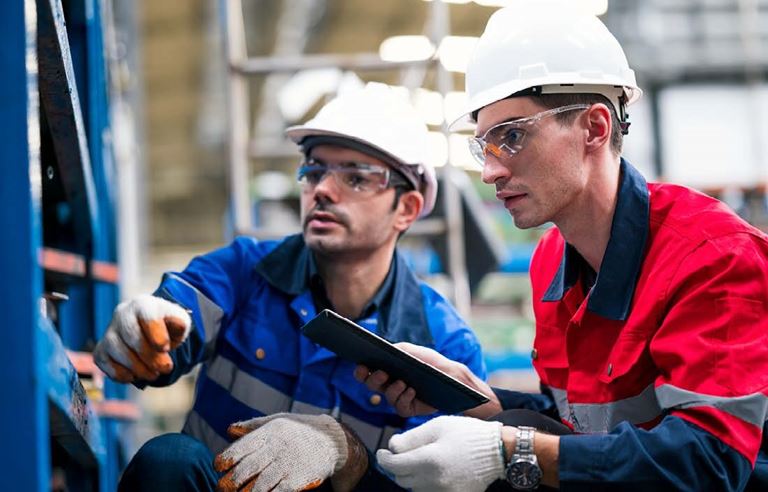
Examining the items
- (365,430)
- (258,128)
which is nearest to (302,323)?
(365,430)

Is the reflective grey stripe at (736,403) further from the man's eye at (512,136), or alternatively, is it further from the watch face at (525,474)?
the man's eye at (512,136)

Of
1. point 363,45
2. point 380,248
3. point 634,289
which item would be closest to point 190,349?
point 380,248

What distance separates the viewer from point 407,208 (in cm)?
332

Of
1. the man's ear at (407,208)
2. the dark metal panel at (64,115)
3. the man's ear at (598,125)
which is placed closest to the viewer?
the dark metal panel at (64,115)

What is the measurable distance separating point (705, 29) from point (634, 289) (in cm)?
1347

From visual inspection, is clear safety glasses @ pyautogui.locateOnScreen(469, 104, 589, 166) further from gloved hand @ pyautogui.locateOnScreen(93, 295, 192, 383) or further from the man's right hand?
gloved hand @ pyautogui.locateOnScreen(93, 295, 192, 383)

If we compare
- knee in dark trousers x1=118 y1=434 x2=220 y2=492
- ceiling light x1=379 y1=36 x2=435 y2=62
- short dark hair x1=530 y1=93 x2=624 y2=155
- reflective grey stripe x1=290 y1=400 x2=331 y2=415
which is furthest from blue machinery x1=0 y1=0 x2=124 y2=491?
ceiling light x1=379 y1=36 x2=435 y2=62

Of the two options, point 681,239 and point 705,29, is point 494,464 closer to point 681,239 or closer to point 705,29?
point 681,239

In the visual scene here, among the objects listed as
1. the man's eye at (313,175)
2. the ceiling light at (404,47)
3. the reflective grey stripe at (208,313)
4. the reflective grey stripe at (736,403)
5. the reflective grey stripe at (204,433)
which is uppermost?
Result: the ceiling light at (404,47)

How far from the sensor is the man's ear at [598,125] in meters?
2.49

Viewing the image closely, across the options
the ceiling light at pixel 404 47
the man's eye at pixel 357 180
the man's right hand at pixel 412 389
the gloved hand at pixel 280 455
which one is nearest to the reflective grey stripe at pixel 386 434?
the man's right hand at pixel 412 389

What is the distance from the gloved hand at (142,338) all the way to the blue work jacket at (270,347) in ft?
1.13

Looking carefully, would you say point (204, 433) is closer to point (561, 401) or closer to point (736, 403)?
point (561, 401)

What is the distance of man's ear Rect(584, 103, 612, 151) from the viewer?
8.16 feet
